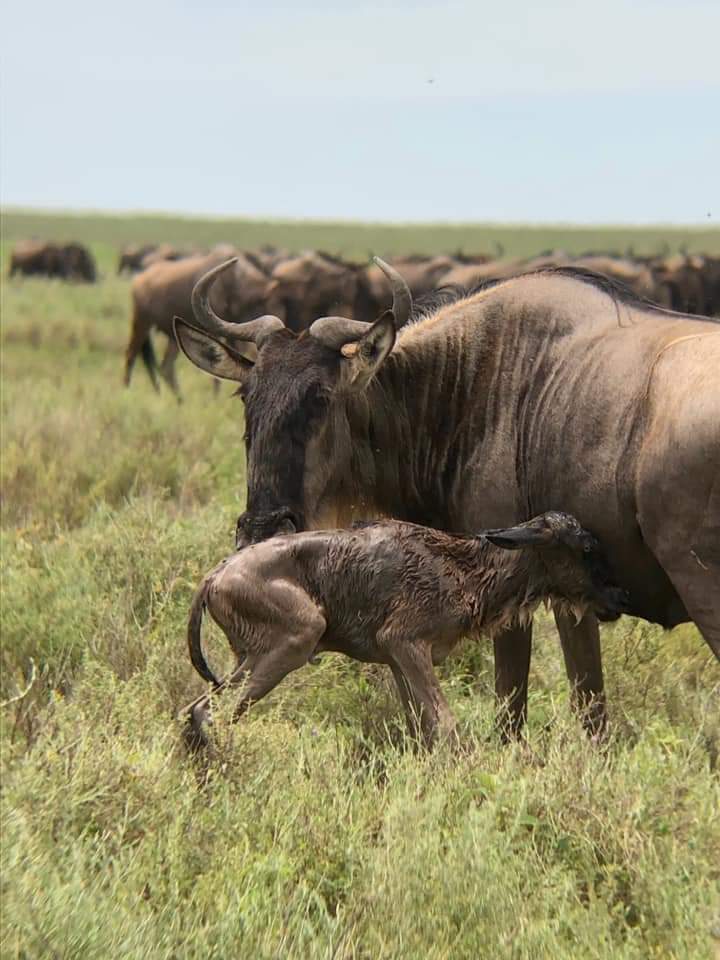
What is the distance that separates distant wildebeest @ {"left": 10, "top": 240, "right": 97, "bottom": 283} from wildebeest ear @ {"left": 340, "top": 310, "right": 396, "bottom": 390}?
46.6m

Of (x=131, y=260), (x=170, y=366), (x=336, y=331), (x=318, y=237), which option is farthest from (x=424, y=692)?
(x=318, y=237)

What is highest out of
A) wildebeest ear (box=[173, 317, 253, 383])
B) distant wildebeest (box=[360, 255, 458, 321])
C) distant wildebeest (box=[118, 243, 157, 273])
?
wildebeest ear (box=[173, 317, 253, 383])

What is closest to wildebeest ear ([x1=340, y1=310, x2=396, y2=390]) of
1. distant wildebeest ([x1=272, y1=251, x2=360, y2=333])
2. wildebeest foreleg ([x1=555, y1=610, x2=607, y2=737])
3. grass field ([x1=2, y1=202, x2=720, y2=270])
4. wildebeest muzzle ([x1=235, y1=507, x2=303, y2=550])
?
wildebeest muzzle ([x1=235, y1=507, x2=303, y2=550])

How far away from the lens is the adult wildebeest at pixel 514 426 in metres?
4.79

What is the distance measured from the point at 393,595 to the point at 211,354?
1519mm

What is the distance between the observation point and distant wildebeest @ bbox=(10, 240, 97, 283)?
51.4 metres

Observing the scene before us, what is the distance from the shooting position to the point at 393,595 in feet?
17.8

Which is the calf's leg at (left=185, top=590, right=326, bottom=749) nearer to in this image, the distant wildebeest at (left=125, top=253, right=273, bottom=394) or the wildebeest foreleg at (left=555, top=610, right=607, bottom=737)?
the wildebeest foreleg at (left=555, top=610, right=607, bottom=737)

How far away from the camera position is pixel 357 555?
17.9 feet

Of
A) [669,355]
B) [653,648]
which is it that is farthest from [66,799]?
[653,648]

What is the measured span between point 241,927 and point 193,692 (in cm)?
258

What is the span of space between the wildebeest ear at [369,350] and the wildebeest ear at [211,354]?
1.61ft

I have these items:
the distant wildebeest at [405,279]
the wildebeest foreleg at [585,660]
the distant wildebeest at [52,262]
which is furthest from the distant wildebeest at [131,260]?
the wildebeest foreleg at [585,660]

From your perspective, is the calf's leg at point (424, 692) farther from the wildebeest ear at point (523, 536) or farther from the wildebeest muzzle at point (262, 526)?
the wildebeest muzzle at point (262, 526)
